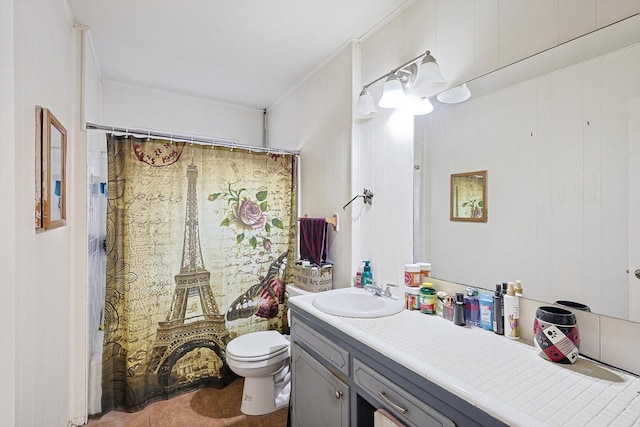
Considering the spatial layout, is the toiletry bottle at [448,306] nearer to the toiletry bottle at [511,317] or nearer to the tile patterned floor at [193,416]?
the toiletry bottle at [511,317]

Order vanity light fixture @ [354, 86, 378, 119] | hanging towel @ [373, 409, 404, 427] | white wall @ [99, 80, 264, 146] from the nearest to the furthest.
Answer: hanging towel @ [373, 409, 404, 427], vanity light fixture @ [354, 86, 378, 119], white wall @ [99, 80, 264, 146]

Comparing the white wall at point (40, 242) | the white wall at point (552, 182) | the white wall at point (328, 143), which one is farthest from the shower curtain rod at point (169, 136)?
the white wall at point (552, 182)

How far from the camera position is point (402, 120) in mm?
1755

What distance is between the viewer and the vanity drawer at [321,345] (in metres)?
1.30

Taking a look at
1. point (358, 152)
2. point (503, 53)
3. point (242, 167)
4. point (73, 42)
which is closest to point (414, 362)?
point (503, 53)

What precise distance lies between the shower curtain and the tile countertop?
1.34 metres

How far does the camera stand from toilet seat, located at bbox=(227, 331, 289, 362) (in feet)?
6.48

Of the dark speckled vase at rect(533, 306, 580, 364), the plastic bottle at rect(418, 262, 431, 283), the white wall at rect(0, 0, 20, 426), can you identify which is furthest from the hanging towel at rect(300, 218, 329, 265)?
the white wall at rect(0, 0, 20, 426)

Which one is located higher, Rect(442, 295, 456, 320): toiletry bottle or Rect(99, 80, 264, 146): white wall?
Rect(99, 80, 264, 146): white wall

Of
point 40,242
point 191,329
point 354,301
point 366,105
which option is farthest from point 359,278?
point 40,242

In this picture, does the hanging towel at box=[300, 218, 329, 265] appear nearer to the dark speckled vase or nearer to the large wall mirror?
the large wall mirror

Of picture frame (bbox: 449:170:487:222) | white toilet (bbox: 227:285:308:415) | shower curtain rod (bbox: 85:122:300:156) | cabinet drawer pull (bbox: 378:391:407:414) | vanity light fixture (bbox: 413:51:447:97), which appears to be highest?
vanity light fixture (bbox: 413:51:447:97)

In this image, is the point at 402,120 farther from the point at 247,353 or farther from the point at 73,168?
the point at 73,168

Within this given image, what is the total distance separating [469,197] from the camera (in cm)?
144
